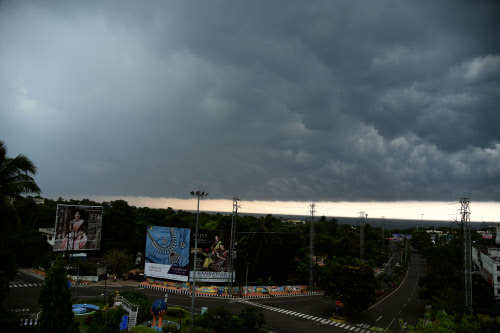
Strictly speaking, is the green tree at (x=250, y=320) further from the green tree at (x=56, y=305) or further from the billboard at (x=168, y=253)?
the billboard at (x=168, y=253)

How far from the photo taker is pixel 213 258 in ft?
179

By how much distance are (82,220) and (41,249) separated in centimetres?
1696

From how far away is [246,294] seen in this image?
50.8m

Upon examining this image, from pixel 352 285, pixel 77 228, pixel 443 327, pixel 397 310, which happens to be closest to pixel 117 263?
pixel 77 228

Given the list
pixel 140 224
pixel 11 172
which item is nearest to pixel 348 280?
pixel 11 172

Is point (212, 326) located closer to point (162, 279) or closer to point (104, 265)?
point (162, 279)

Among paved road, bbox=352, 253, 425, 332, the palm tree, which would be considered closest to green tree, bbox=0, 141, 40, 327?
the palm tree

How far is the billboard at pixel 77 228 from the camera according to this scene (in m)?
56.0

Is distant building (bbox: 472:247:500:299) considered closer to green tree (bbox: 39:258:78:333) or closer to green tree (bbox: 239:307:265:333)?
green tree (bbox: 239:307:265:333)

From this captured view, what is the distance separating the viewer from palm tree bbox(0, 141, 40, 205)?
2006 cm

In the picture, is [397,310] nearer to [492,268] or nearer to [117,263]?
[492,268]

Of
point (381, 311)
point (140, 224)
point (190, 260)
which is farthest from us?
point (140, 224)

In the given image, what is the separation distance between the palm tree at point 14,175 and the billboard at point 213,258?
36238 millimetres

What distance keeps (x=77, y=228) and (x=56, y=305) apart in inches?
1615
